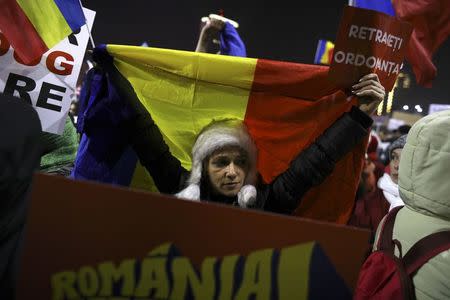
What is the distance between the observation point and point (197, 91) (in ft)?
7.86

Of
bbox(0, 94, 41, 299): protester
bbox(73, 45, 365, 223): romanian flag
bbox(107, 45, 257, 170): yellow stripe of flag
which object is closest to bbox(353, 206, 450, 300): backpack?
bbox(73, 45, 365, 223): romanian flag

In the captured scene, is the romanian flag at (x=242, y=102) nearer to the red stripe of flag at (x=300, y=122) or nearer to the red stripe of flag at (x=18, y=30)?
the red stripe of flag at (x=300, y=122)

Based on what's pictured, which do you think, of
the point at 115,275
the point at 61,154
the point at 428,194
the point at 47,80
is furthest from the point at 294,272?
the point at 61,154

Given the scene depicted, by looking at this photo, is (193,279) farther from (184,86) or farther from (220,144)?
(184,86)

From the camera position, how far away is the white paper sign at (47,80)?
2297 mm

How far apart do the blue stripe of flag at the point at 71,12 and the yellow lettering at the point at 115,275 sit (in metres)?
1.77

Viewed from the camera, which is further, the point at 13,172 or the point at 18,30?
the point at 18,30

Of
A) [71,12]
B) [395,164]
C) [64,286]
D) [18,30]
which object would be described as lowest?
[64,286]

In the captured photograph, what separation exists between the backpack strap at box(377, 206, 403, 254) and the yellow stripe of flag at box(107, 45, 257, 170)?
3.47 feet

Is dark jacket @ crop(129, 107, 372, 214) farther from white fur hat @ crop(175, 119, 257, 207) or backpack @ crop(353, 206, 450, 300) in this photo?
backpack @ crop(353, 206, 450, 300)

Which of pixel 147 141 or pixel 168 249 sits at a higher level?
pixel 147 141

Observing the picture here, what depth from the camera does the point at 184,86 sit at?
2.39m

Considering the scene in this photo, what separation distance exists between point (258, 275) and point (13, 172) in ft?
2.13

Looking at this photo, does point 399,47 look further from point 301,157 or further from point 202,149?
point 202,149
